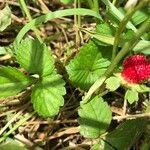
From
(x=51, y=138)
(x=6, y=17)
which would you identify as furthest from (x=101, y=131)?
(x=6, y=17)

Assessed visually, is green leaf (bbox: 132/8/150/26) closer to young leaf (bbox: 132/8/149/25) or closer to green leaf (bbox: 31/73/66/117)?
young leaf (bbox: 132/8/149/25)

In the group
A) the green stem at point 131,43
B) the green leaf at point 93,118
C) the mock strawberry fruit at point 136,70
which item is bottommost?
the green leaf at point 93,118

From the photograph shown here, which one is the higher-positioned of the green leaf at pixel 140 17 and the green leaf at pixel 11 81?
the green leaf at pixel 140 17

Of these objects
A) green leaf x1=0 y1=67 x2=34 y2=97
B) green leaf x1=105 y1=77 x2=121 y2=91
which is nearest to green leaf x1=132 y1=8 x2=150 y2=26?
green leaf x1=105 y1=77 x2=121 y2=91

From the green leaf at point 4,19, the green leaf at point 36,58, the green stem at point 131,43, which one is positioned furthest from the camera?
the green leaf at point 4,19

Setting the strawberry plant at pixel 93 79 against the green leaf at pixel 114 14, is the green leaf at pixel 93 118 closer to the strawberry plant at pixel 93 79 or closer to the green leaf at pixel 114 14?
the strawberry plant at pixel 93 79

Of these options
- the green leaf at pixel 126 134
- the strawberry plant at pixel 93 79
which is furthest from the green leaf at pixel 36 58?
the green leaf at pixel 126 134

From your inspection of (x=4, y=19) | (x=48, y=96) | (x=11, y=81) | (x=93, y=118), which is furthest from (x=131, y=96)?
(x=4, y=19)
